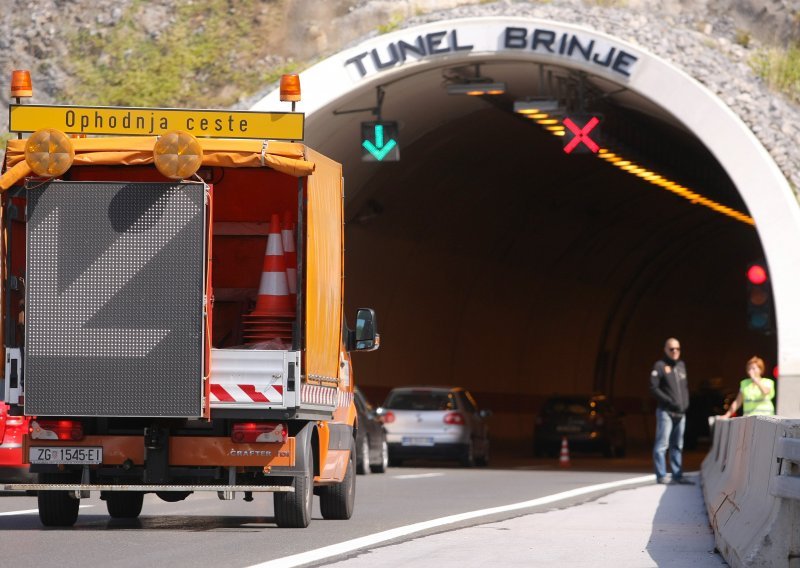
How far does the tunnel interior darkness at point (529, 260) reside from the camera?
1335 inches

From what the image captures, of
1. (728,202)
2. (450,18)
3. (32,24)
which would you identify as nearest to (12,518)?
(450,18)

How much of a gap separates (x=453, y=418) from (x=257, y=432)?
1775cm

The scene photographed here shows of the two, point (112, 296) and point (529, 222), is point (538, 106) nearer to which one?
point (529, 222)

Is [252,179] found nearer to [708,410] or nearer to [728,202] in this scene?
[728,202]

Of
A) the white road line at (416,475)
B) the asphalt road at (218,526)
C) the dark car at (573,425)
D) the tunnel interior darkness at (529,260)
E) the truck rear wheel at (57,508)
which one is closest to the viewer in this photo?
the asphalt road at (218,526)

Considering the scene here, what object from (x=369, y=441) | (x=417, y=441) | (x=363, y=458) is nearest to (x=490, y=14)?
(x=369, y=441)

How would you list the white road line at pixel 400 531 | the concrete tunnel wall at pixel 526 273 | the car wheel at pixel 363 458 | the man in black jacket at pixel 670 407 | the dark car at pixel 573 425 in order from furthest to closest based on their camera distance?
the dark car at pixel 573 425
the concrete tunnel wall at pixel 526 273
the car wheel at pixel 363 458
the man in black jacket at pixel 670 407
the white road line at pixel 400 531

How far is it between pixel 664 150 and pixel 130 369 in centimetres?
2252

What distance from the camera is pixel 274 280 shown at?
1441 cm

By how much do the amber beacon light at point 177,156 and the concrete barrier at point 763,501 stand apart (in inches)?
184

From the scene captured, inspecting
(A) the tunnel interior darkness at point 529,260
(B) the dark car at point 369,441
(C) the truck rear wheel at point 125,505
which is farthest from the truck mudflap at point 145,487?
(A) the tunnel interior darkness at point 529,260

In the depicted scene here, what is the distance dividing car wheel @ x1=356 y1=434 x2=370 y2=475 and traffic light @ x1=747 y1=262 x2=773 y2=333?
6.24 m

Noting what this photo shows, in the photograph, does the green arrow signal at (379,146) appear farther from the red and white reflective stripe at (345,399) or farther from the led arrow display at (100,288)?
the led arrow display at (100,288)

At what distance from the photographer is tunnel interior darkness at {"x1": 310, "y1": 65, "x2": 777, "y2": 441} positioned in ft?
111
